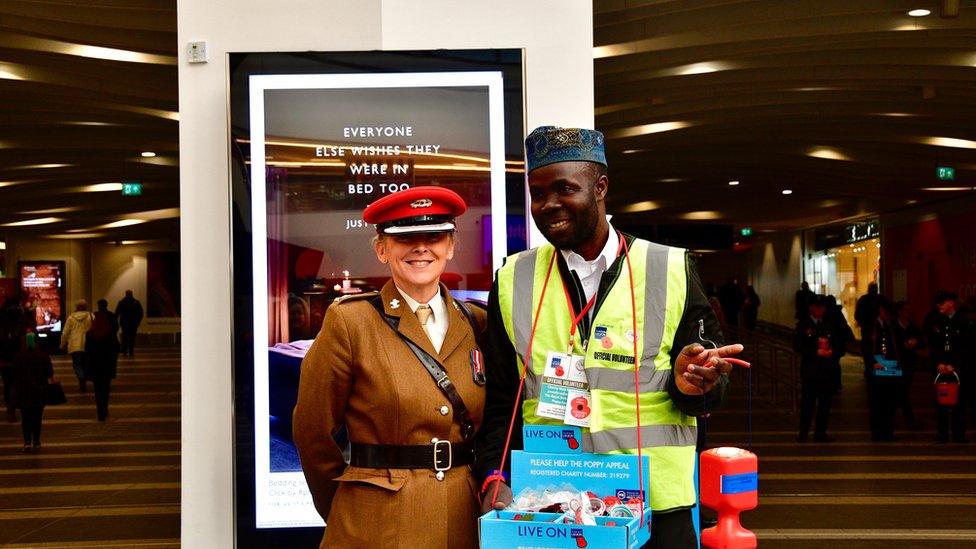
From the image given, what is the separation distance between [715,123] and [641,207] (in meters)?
12.9

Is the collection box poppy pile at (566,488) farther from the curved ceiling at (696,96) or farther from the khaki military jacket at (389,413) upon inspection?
the curved ceiling at (696,96)

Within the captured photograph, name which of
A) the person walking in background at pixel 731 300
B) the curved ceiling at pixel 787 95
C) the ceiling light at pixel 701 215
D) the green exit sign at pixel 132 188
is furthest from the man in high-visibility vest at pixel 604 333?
the ceiling light at pixel 701 215

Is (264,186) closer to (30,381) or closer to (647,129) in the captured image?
(30,381)

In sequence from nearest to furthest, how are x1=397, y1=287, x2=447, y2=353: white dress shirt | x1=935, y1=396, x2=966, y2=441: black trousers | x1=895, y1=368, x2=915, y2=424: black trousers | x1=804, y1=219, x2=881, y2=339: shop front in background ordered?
x1=397, y1=287, x2=447, y2=353: white dress shirt < x1=935, y1=396, x2=966, y2=441: black trousers < x1=895, y1=368, x2=915, y2=424: black trousers < x1=804, y1=219, x2=881, y2=339: shop front in background

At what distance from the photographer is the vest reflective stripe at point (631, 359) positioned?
99.2 inches

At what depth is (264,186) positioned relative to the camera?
452 centimetres

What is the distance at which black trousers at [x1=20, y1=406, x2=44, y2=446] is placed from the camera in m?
11.5

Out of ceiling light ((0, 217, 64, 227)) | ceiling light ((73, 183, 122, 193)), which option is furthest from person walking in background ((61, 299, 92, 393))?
ceiling light ((0, 217, 64, 227))

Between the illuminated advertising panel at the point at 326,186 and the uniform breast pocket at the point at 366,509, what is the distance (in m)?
1.82

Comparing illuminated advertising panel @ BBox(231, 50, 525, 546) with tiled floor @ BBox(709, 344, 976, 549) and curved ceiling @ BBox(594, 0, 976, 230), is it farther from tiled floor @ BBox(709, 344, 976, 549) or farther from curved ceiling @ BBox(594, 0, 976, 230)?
curved ceiling @ BBox(594, 0, 976, 230)

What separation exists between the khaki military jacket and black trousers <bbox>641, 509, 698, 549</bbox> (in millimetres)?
495

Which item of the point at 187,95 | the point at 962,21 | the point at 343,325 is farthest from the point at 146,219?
the point at 343,325

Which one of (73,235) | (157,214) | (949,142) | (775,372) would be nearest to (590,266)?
(775,372)

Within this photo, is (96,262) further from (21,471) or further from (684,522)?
(684,522)
